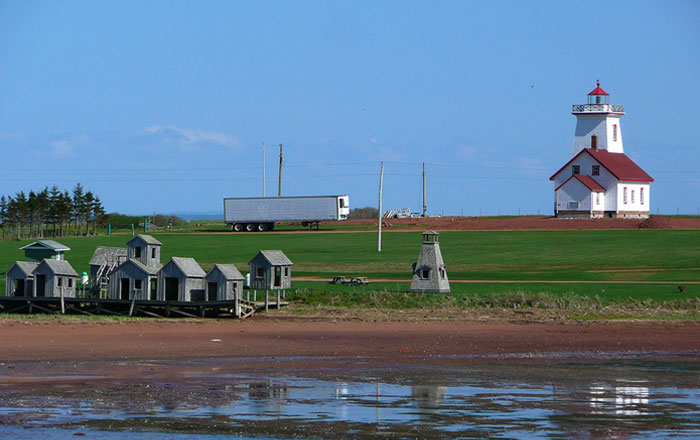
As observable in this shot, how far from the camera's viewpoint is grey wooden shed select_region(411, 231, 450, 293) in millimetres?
37656

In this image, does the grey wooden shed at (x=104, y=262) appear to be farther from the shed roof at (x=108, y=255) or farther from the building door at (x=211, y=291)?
the building door at (x=211, y=291)

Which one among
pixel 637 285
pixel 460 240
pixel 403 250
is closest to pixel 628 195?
pixel 460 240

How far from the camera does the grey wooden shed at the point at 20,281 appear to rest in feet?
122

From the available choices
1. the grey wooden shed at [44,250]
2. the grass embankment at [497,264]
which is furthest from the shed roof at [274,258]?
the grey wooden shed at [44,250]

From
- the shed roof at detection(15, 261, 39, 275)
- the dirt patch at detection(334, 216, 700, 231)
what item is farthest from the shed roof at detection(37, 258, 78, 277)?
the dirt patch at detection(334, 216, 700, 231)

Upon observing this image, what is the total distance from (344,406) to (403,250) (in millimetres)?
44040

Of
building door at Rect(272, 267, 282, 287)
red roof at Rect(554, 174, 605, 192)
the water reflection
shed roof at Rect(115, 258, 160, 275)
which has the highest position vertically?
red roof at Rect(554, 174, 605, 192)

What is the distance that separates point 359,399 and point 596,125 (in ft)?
267

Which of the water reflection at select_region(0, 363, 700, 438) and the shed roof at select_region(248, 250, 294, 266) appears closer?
the water reflection at select_region(0, 363, 700, 438)

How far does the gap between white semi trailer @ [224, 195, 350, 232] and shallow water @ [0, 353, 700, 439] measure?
224 feet

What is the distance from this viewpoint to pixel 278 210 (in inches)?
3669

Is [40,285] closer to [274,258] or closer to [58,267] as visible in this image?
[58,267]

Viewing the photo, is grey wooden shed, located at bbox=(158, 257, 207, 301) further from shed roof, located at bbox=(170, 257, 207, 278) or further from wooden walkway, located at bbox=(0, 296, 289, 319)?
wooden walkway, located at bbox=(0, 296, 289, 319)

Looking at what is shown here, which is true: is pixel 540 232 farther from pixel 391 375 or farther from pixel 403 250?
pixel 391 375
